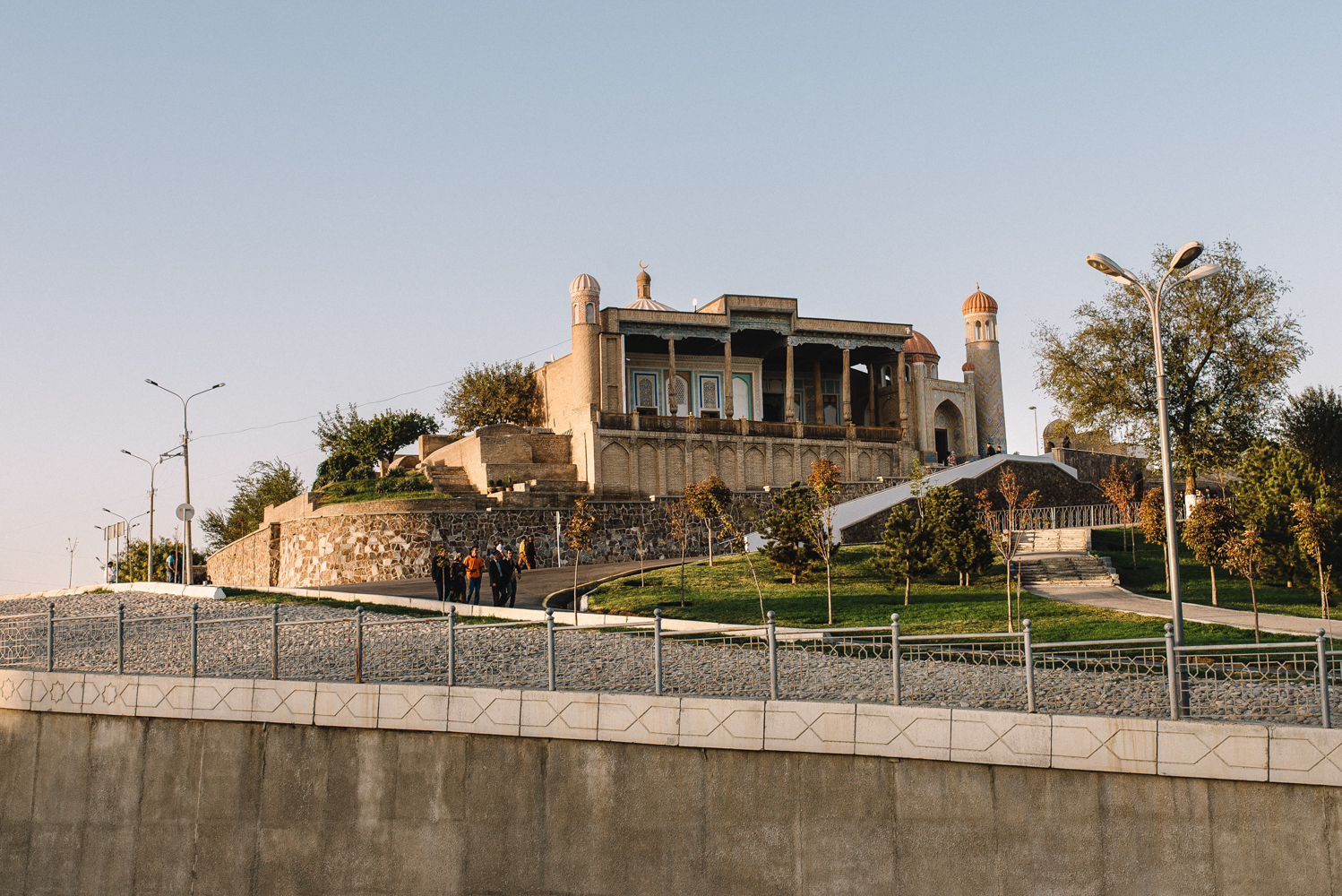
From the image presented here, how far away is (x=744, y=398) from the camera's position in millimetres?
48062

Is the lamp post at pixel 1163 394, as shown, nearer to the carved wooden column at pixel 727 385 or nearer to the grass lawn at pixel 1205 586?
the grass lawn at pixel 1205 586

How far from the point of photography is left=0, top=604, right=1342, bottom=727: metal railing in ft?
31.8

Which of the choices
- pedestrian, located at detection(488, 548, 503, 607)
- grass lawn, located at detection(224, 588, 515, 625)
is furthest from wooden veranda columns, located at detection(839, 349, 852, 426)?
grass lawn, located at detection(224, 588, 515, 625)

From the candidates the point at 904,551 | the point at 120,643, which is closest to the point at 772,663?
the point at 120,643

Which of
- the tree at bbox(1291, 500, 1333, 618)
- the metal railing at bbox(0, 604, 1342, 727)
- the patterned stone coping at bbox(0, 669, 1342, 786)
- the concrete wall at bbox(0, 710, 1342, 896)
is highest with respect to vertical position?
the tree at bbox(1291, 500, 1333, 618)

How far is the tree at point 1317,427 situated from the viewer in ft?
106

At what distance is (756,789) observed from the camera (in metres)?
10.0

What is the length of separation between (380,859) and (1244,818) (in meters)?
7.51

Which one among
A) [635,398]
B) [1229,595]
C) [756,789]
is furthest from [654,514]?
[756,789]

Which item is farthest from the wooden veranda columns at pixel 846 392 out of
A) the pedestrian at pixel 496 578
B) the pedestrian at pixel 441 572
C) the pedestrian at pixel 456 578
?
the pedestrian at pixel 496 578

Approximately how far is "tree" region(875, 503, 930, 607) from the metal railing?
9271 millimetres

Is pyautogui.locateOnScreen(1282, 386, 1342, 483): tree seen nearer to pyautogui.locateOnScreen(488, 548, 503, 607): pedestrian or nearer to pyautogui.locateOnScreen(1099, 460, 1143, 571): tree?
pyautogui.locateOnScreen(1099, 460, 1143, 571): tree

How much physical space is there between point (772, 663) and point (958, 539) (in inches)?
535

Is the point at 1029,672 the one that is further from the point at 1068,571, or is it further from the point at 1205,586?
the point at 1068,571
